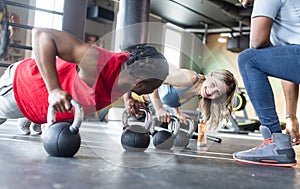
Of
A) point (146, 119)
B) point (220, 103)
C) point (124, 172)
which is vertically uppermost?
point (220, 103)

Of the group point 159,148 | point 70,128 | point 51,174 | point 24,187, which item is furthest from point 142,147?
point 24,187

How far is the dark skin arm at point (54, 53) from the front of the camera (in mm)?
1148

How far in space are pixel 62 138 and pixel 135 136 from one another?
503mm

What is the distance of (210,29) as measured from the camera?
951 centimetres

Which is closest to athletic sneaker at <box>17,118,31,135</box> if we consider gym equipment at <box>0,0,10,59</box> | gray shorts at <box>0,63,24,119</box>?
gray shorts at <box>0,63,24,119</box>

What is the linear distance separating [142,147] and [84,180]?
0.80 meters

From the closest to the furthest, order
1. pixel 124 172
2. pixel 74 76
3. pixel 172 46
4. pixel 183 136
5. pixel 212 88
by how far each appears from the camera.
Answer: pixel 124 172, pixel 74 76, pixel 172 46, pixel 212 88, pixel 183 136

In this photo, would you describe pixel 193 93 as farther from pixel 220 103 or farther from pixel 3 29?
pixel 3 29

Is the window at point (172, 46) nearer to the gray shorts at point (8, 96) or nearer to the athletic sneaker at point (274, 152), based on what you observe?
the athletic sneaker at point (274, 152)

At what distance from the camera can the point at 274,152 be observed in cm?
153

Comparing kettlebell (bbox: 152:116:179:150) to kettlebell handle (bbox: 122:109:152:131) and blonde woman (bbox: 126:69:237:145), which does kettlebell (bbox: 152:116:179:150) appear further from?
kettlebell handle (bbox: 122:109:152:131)

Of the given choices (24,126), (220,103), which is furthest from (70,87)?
(220,103)

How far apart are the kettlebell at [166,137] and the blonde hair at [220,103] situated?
178 millimetres

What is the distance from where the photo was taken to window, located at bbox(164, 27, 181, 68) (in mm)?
1535
